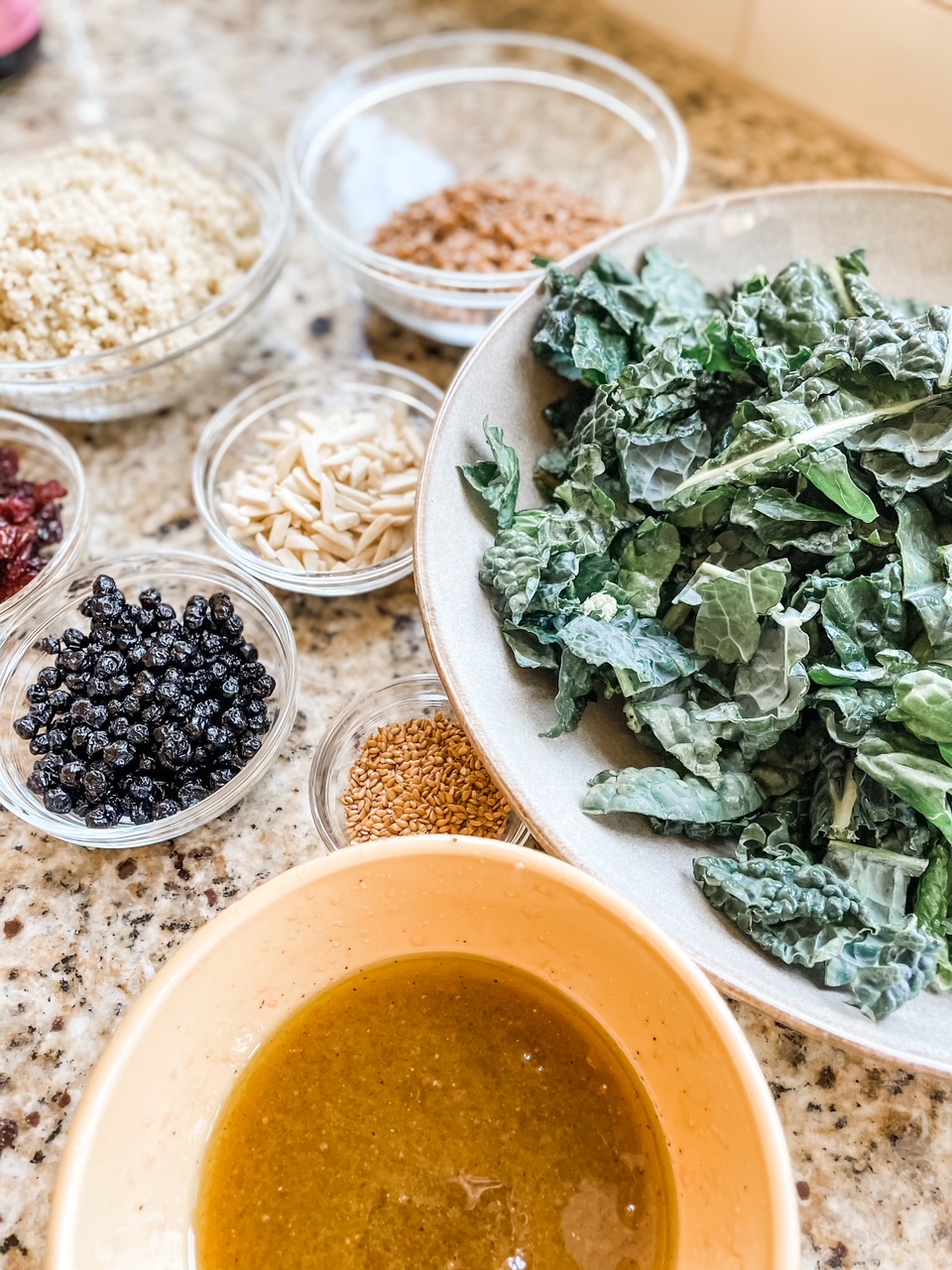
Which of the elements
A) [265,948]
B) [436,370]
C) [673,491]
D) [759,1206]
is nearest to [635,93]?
[436,370]

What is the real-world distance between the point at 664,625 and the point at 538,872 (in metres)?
0.47

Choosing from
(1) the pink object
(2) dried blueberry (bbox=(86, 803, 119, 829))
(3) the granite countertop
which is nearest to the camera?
(3) the granite countertop

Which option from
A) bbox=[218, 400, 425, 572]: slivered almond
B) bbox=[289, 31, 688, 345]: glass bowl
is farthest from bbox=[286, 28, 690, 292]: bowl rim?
bbox=[218, 400, 425, 572]: slivered almond

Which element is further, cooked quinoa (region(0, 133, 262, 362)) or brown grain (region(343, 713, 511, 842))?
cooked quinoa (region(0, 133, 262, 362))

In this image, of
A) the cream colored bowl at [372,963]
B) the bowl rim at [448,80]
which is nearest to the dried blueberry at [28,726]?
the cream colored bowl at [372,963]

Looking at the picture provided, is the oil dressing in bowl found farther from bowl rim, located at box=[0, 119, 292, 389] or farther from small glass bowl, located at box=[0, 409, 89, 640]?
bowl rim, located at box=[0, 119, 292, 389]

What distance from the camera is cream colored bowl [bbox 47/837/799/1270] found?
1.06m

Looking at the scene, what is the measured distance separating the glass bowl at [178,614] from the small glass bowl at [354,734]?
8 centimetres

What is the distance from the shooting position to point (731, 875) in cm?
128

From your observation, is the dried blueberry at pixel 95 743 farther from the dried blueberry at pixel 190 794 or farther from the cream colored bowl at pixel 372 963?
the cream colored bowl at pixel 372 963

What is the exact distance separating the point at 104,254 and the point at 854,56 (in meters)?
1.71

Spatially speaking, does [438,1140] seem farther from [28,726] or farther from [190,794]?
[28,726]

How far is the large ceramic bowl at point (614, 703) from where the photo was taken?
3.92 feet

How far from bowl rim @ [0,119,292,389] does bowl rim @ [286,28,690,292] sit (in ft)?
0.24
